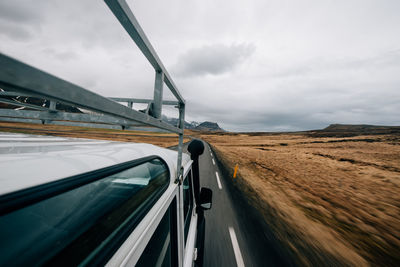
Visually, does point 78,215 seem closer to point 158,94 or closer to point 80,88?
point 158,94

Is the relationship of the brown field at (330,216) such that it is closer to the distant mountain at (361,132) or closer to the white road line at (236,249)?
the white road line at (236,249)

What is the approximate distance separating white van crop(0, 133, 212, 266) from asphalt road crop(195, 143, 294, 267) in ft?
5.05

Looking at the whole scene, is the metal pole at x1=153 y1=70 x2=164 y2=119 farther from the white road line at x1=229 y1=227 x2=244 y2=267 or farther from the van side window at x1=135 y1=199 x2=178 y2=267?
the white road line at x1=229 y1=227 x2=244 y2=267

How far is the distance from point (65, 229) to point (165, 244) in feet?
2.51

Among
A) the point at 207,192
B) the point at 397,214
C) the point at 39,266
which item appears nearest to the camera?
the point at 39,266

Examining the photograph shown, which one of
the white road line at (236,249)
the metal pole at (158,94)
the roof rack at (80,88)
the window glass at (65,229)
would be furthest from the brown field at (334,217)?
the roof rack at (80,88)

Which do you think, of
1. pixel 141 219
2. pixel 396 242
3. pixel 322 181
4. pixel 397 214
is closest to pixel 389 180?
pixel 322 181

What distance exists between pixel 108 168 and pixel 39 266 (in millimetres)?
626

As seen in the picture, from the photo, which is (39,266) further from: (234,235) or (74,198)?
(234,235)

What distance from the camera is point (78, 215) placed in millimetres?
1279

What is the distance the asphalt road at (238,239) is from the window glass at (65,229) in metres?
2.23

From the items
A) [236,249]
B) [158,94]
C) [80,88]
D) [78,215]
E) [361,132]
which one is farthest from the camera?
[361,132]

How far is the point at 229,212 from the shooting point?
4188 mm

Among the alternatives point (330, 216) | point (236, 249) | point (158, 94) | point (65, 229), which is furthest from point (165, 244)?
point (330, 216)
